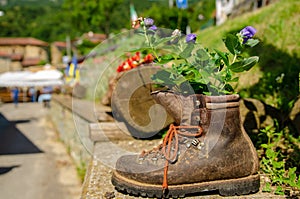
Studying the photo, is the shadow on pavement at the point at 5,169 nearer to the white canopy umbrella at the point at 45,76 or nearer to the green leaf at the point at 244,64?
the green leaf at the point at 244,64

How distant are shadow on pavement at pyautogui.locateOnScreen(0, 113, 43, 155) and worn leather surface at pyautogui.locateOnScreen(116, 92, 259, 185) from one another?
19.3 feet

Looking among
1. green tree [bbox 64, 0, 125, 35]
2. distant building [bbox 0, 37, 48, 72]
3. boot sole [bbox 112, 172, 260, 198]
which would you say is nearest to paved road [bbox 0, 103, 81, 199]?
boot sole [bbox 112, 172, 260, 198]

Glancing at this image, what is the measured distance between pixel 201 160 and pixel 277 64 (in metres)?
2.58

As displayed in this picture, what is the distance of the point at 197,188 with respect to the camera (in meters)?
1.38

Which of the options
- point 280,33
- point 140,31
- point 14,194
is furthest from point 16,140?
point 140,31

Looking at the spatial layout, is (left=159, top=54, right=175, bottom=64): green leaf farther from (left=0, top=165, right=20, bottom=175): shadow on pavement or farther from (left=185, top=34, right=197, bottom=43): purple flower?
(left=0, top=165, right=20, bottom=175): shadow on pavement

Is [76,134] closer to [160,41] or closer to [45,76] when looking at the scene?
[160,41]

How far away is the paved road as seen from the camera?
4.52 meters

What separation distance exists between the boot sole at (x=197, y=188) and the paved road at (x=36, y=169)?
318 cm

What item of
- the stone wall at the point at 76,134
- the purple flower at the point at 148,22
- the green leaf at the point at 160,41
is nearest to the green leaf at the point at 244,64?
the green leaf at the point at 160,41

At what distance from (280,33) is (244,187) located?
3.55 meters

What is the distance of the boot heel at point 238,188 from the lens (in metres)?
1.40

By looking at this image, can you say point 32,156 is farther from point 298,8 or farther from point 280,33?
point 298,8

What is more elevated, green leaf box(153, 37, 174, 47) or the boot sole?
green leaf box(153, 37, 174, 47)
